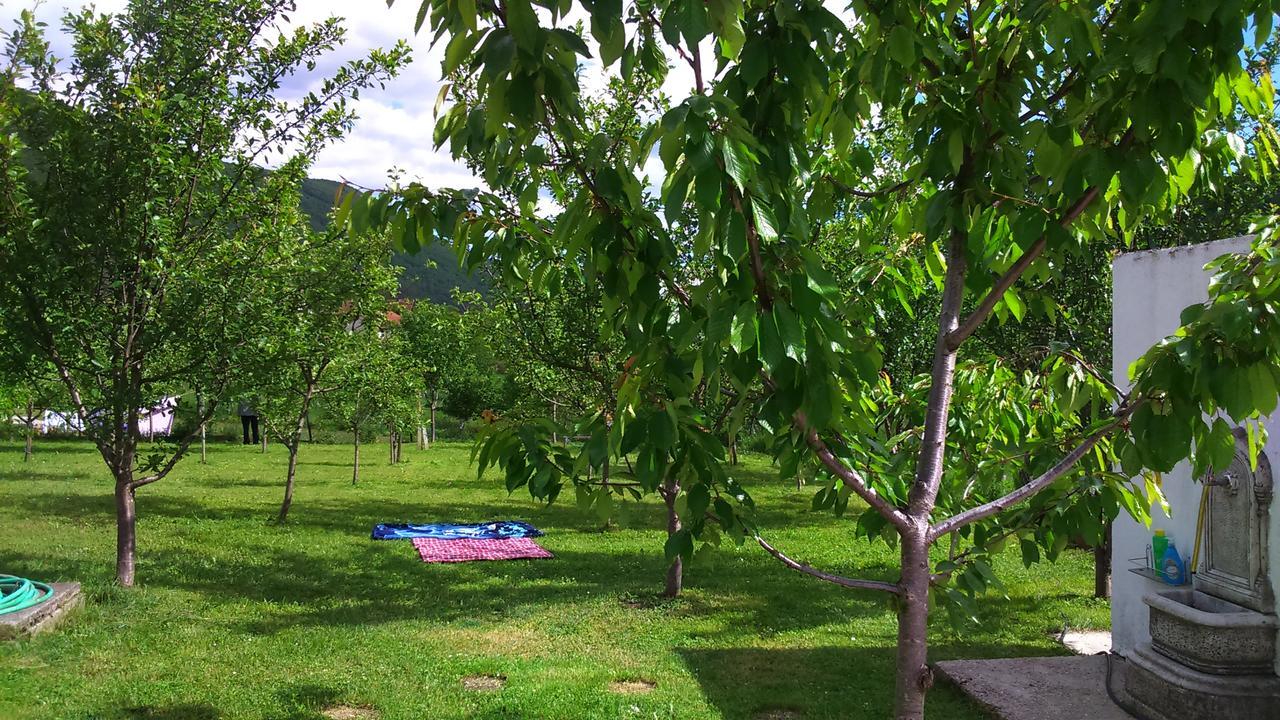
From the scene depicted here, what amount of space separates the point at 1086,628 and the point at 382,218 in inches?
353

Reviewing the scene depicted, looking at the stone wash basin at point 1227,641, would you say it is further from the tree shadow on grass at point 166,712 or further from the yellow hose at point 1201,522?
the tree shadow on grass at point 166,712

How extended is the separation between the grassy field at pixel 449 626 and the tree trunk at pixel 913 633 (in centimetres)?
88

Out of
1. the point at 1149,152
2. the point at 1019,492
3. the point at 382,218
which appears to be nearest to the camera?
the point at 1149,152

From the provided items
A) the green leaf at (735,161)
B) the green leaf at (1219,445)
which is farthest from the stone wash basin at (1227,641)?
the green leaf at (735,161)

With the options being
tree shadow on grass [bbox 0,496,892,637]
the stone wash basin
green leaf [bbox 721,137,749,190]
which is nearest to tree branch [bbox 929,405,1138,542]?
green leaf [bbox 721,137,749,190]

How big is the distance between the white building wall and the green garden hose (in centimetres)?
886

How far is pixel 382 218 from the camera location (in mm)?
2426

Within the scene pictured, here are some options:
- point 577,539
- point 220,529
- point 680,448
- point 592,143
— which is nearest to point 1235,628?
point 680,448

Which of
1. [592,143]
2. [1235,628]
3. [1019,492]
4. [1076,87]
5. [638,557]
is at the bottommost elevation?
[638,557]

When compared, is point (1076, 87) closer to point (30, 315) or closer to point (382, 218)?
point (382, 218)

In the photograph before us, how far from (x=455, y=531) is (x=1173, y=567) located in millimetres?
10643

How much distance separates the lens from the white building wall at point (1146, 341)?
6125 millimetres

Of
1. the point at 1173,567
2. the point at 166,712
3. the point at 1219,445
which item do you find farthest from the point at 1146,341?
the point at 166,712

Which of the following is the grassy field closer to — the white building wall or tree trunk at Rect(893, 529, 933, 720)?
tree trunk at Rect(893, 529, 933, 720)
